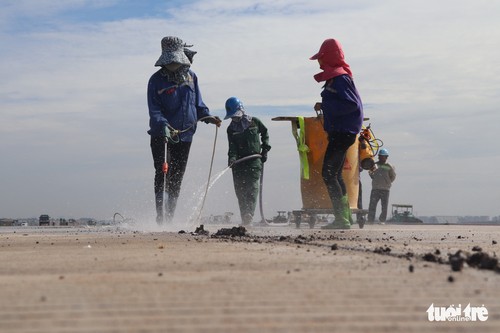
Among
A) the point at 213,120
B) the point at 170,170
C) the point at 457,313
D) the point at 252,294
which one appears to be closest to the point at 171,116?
the point at 213,120

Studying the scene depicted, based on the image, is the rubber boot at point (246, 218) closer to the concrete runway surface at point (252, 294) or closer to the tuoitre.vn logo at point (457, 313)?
the concrete runway surface at point (252, 294)

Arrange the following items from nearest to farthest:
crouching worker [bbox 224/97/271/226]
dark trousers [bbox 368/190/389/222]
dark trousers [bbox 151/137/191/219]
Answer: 1. dark trousers [bbox 151/137/191/219]
2. crouching worker [bbox 224/97/271/226]
3. dark trousers [bbox 368/190/389/222]

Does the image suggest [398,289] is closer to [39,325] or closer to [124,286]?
[124,286]

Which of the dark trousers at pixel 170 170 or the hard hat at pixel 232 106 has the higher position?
the hard hat at pixel 232 106

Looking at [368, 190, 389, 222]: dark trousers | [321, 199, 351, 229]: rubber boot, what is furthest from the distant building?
[321, 199, 351, 229]: rubber boot

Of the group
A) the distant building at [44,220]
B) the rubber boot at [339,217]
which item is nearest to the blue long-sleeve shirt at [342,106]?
the rubber boot at [339,217]

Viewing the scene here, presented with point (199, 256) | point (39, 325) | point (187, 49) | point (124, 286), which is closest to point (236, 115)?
point (187, 49)

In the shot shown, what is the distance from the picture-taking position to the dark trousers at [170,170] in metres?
11.7

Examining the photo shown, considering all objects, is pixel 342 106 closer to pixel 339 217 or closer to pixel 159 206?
pixel 339 217

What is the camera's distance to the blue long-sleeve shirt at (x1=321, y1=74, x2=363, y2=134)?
9719 mm

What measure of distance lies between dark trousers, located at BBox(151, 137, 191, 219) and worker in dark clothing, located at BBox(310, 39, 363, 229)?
263cm

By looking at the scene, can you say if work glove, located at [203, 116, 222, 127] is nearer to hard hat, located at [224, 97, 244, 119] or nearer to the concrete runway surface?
hard hat, located at [224, 97, 244, 119]

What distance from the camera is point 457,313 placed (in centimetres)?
248

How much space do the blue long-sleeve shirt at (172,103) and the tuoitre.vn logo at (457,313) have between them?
30.6 feet
